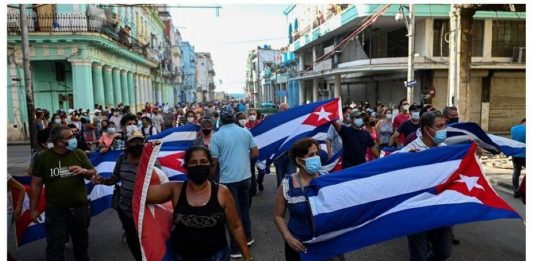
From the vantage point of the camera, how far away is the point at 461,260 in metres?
4.84

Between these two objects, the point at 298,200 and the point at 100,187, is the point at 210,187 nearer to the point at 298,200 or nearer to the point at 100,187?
the point at 298,200

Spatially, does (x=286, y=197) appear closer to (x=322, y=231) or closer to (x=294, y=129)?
(x=322, y=231)

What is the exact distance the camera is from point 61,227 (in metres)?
4.34

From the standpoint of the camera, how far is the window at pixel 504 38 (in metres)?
20.8

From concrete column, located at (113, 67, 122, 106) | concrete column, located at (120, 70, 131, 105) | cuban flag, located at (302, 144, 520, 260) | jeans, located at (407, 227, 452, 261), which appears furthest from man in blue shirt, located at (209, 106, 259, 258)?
concrete column, located at (120, 70, 131, 105)

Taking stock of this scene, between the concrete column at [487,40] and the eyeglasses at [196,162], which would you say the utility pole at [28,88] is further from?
the concrete column at [487,40]

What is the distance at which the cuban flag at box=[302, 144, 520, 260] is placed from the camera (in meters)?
3.33

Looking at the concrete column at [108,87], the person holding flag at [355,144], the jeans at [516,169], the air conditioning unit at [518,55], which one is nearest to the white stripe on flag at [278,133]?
the person holding flag at [355,144]

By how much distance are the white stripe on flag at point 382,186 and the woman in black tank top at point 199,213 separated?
0.72 metres

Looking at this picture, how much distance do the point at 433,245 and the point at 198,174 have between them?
2.38 m

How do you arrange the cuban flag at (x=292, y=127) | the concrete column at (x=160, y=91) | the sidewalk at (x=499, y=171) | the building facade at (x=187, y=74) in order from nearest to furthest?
the cuban flag at (x=292, y=127), the sidewalk at (x=499, y=171), the concrete column at (x=160, y=91), the building facade at (x=187, y=74)

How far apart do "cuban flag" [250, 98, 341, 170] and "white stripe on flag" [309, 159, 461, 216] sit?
2.72 meters

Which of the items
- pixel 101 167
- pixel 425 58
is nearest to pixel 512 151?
pixel 101 167

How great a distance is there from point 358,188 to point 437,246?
1.06 meters
